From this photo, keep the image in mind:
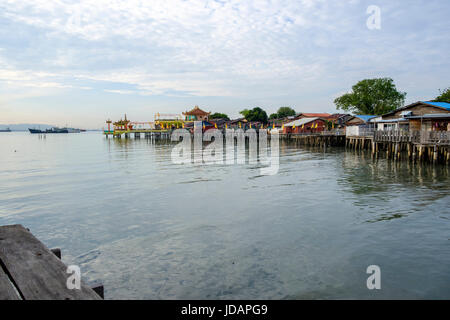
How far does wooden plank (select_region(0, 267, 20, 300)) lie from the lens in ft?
7.74

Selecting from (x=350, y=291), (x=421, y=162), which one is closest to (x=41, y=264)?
(x=350, y=291)

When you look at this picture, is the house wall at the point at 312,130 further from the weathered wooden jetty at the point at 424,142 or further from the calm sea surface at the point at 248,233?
the calm sea surface at the point at 248,233

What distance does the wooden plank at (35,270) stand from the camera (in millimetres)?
2484

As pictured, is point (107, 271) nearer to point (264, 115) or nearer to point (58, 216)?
point (58, 216)

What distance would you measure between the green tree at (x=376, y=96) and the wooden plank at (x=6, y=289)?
2806 inches

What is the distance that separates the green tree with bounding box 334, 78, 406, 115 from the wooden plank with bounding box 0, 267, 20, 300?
234ft

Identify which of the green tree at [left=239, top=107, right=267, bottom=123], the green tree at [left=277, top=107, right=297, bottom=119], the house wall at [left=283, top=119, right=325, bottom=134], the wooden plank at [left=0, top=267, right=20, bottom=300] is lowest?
the wooden plank at [left=0, top=267, right=20, bottom=300]

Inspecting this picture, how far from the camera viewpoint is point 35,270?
9.16 ft

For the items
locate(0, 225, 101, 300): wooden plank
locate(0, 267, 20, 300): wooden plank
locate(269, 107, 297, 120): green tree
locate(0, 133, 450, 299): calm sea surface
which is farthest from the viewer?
locate(269, 107, 297, 120): green tree

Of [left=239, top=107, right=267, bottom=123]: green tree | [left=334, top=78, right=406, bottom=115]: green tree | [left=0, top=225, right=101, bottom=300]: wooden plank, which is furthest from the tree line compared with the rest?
[left=0, top=225, right=101, bottom=300]: wooden plank

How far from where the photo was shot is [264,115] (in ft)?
306

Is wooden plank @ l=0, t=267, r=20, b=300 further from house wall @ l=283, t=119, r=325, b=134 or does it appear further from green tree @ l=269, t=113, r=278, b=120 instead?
green tree @ l=269, t=113, r=278, b=120

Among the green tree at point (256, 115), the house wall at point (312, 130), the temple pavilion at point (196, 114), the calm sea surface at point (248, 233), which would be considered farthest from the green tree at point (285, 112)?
the calm sea surface at point (248, 233)

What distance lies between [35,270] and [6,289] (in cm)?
33
